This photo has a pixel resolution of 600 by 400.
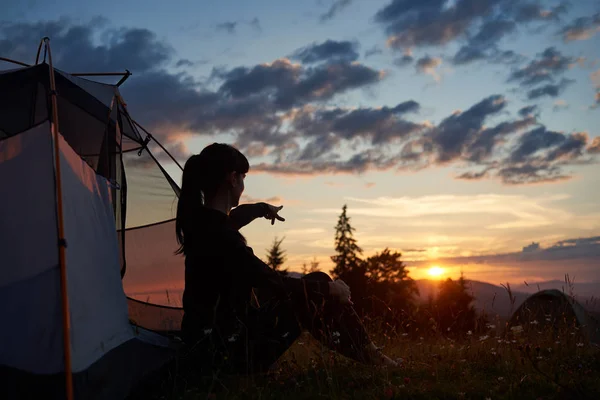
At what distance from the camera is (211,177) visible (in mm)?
4340

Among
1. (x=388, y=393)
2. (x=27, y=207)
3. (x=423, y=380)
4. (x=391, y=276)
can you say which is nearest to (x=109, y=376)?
(x=27, y=207)

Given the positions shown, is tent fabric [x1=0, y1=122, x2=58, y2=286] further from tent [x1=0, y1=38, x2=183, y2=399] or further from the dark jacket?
the dark jacket

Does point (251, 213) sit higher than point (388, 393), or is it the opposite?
point (251, 213)

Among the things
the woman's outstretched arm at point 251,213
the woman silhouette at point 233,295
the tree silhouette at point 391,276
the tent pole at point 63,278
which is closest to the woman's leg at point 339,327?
the woman silhouette at point 233,295

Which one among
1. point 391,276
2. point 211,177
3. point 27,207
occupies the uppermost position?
point 211,177

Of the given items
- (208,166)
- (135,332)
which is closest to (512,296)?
(208,166)

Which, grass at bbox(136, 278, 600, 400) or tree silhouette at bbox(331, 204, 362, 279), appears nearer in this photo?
grass at bbox(136, 278, 600, 400)

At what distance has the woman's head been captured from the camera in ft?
14.1

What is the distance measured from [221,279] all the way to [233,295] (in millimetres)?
155

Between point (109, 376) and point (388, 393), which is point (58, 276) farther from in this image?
point (388, 393)

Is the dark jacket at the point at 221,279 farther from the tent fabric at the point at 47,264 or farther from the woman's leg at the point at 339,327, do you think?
the tent fabric at the point at 47,264

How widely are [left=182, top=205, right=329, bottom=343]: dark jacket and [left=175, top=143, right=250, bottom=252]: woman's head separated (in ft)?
0.58

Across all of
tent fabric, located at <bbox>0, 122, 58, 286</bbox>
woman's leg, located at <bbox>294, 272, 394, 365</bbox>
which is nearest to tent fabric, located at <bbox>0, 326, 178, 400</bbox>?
tent fabric, located at <bbox>0, 122, 58, 286</bbox>

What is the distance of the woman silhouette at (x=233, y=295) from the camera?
4.10 meters
